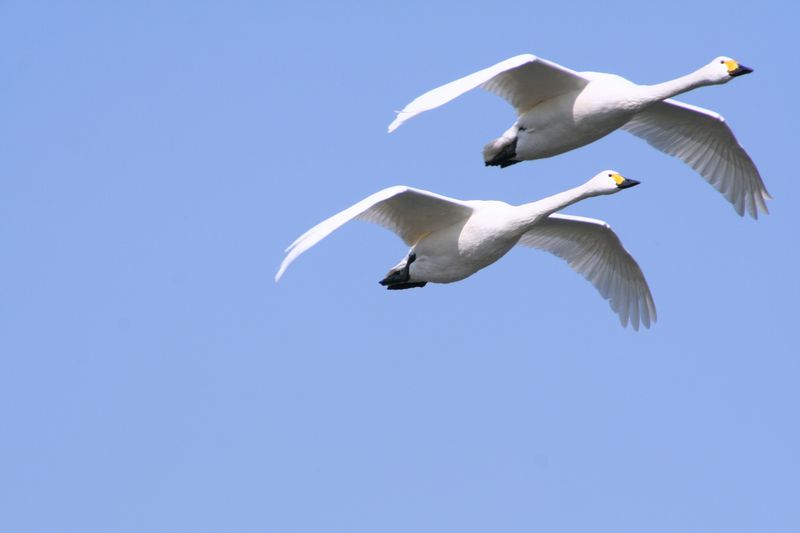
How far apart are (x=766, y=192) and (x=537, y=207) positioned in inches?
244

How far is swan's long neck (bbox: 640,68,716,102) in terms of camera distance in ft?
78.4

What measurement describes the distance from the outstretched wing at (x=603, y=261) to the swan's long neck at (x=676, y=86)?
2.96m

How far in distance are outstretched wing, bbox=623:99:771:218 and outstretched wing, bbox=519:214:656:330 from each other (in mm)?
1613

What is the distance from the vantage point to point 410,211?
23.2 m

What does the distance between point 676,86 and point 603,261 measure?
4243 millimetres

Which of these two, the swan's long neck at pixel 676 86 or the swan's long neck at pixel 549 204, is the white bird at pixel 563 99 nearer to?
the swan's long neck at pixel 676 86

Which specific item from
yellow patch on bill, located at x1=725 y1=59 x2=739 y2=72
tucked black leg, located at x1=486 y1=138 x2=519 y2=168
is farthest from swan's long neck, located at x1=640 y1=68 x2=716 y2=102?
tucked black leg, located at x1=486 y1=138 x2=519 y2=168

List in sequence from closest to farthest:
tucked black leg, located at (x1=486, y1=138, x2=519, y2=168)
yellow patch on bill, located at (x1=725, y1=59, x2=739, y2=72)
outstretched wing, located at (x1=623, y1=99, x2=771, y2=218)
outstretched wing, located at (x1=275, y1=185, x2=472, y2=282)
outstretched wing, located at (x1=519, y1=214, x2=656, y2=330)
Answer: outstretched wing, located at (x1=275, y1=185, x2=472, y2=282) < tucked black leg, located at (x1=486, y1=138, x2=519, y2=168) < yellow patch on bill, located at (x1=725, y1=59, x2=739, y2=72) < outstretched wing, located at (x1=623, y1=99, x2=771, y2=218) < outstretched wing, located at (x1=519, y1=214, x2=656, y2=330)

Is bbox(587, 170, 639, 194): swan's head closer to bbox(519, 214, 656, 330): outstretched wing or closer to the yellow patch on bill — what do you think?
the yellow patch on bill

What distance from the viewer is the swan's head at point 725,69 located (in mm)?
24612

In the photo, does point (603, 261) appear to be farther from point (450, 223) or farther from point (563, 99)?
point (450, 223)

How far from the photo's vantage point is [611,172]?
78.1ft

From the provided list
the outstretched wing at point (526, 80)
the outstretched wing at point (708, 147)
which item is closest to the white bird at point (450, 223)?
the outstretched wing at point (526, 80)

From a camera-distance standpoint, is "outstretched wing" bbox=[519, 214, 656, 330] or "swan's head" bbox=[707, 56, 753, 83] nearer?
"swan's head" bbox=[707, 56, 753, 83]
